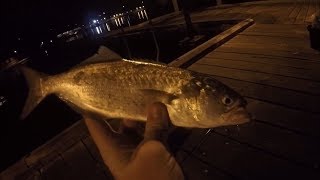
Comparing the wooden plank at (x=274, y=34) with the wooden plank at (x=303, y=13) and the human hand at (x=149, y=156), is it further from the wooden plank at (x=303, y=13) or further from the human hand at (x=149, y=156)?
the human hand at (x=149, y=156)

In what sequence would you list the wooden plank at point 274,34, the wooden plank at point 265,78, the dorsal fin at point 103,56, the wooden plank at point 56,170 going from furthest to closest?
the wooden plank at point 274,34 → the wooden plank at point 265,78 → the wooden plank at point 56,170 → the dorsal fin at point 103,56

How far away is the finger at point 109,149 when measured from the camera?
2.04 meters

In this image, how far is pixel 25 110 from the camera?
284cm

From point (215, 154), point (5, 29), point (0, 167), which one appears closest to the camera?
point (215, 154)

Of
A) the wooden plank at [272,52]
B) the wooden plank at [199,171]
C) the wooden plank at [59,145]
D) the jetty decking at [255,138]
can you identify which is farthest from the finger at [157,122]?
the wooden plank at [272,52]

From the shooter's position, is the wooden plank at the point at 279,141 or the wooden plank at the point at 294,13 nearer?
the wooden plank at the point at 279,141

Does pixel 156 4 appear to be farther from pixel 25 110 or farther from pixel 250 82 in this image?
pixel 25 110

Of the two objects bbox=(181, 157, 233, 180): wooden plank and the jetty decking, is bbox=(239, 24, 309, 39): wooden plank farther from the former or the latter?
bbox=(181, 157, 233, 180): wooden plank

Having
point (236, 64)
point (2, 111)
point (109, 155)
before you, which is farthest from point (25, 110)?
point (2, 111)

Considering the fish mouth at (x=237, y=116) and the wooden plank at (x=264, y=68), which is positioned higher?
the fish mouth at (x=237, y=116)

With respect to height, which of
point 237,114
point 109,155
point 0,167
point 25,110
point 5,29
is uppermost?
point 5,29

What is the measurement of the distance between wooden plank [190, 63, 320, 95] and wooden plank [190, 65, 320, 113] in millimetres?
137

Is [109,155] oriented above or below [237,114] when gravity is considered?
below

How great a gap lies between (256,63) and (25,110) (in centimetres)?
441
